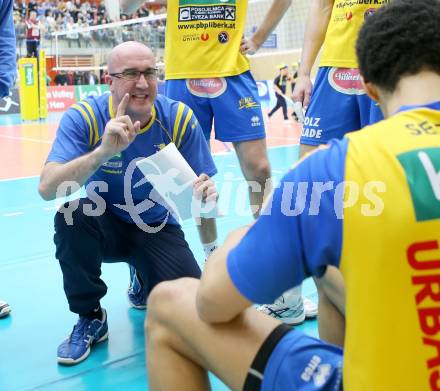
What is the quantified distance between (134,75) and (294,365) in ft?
5.22

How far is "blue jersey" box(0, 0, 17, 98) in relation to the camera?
2.95 m

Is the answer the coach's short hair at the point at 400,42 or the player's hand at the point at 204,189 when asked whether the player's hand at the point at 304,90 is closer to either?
the player's hand at the point at 204,189

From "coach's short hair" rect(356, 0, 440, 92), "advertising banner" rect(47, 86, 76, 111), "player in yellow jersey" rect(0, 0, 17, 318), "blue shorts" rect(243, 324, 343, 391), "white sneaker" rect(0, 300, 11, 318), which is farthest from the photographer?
"advertising banner" rect(47, 86, 76, 111)

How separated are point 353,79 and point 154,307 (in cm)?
151

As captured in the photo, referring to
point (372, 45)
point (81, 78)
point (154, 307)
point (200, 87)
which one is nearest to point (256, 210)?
point (200, 87)

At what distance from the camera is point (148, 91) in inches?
99.0

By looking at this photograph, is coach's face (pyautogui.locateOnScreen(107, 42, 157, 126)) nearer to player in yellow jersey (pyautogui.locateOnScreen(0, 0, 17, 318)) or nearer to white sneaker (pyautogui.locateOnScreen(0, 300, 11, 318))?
player in yellow jersey (pyautogui.locateOnScreen(0, 0, 17, 318))

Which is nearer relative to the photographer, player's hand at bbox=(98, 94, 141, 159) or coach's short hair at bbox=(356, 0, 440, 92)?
coach's short hair at bbox=(356, 0, 440, 92)

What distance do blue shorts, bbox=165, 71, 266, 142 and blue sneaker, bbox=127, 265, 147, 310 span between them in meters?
0.90

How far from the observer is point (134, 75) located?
8.14 ft

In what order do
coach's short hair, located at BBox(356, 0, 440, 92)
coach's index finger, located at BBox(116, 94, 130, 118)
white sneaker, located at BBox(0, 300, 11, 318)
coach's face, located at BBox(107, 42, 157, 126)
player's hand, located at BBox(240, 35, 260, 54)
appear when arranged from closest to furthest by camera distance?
coach's short hair, located at BBox(356, 0, 440, 92), coach's index finger, located at BBox(116, 94, 130, 118), coach's face, located at BBox(107, 42, 157, 126), white sneaker, located at BBox(0, 300, 11, 318), player's hand, located at BBox(240, 35, 260, 54)

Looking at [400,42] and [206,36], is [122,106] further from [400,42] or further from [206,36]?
[400,42]

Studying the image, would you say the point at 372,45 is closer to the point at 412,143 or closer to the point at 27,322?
the point at 412,143

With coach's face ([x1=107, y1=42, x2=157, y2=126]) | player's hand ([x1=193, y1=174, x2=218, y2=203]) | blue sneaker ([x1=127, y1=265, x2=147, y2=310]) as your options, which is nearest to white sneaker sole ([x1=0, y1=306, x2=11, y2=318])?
blue sneaker ([x1=127, y1=265, x2=147, y2=310])
